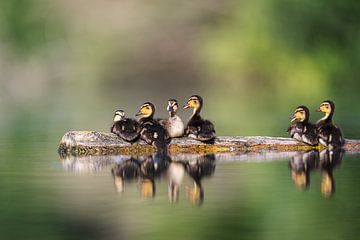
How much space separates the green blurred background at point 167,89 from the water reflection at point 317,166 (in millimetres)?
149

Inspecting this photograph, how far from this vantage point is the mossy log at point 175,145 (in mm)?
14047

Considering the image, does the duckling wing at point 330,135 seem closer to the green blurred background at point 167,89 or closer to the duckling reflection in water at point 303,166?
the duckling reflection in water at point 303,166

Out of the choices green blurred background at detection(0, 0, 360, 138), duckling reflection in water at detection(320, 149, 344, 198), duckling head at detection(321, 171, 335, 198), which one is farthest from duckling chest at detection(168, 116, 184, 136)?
green blurred background at detection(0, 0, 360, 138)

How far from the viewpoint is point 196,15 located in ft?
148

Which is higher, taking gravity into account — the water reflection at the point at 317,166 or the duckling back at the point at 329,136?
the duckling back at the point at 329,136

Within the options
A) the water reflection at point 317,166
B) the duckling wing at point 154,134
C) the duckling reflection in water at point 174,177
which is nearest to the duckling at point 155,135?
the duckling wing at point 154,134

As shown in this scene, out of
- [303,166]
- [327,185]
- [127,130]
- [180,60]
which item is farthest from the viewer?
[180,60]

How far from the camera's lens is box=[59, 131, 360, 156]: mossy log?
46.1 ft

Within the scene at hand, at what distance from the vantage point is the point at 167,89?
120 ft

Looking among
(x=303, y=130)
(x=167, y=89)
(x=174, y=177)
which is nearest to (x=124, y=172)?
(x=174, y=177)

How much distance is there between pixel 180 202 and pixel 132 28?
1410 inches

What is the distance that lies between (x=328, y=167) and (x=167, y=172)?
153cm

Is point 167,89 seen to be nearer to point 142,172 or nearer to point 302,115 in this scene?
point 302,115

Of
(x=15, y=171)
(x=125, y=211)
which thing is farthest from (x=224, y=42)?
(x=125, y=211)
